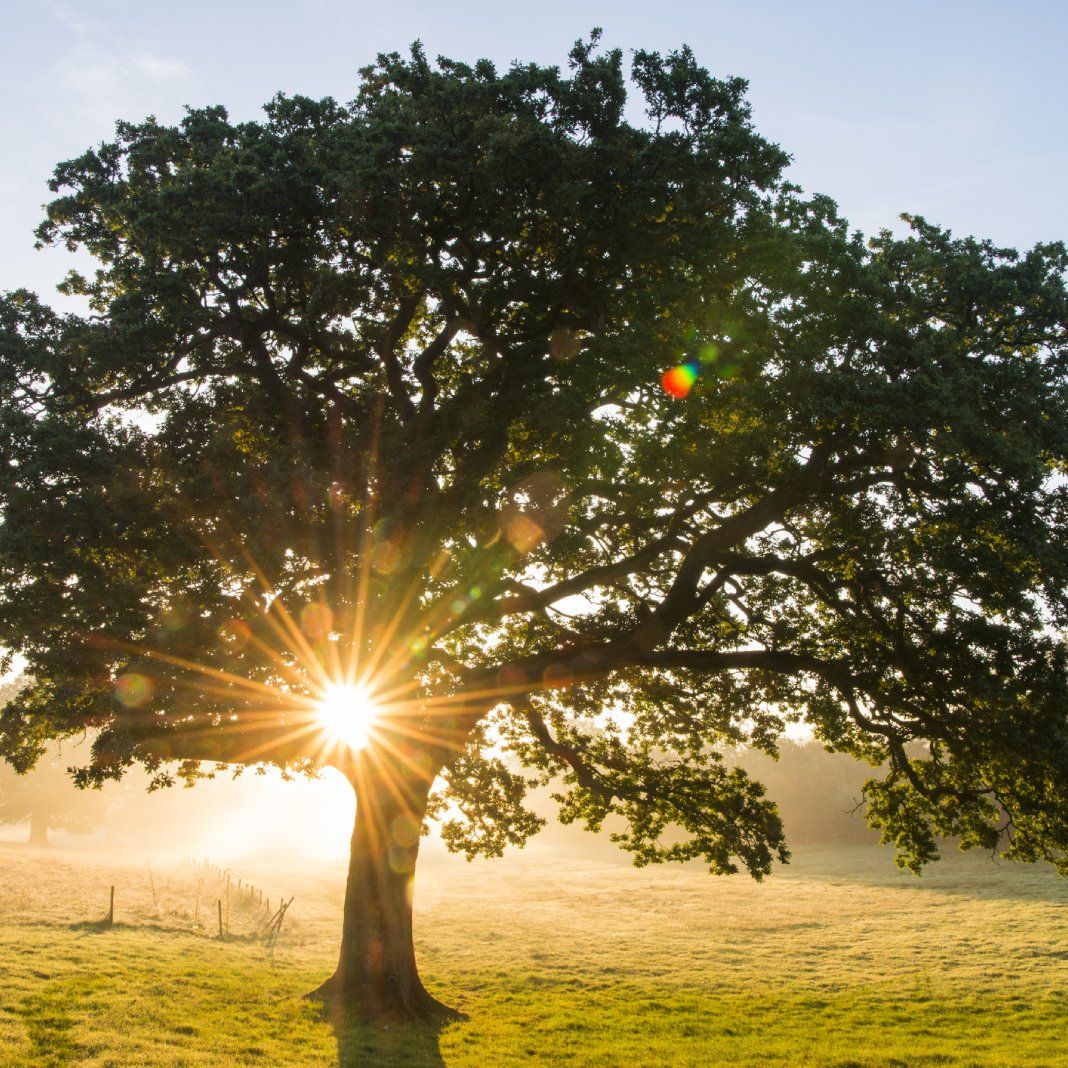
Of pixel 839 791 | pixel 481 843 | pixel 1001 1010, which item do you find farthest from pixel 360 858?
pixel 839 791

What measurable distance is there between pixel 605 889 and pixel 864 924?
21.4m

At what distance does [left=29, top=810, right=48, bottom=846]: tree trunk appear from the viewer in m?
84.6

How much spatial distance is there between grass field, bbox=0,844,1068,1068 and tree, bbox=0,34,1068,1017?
346cm

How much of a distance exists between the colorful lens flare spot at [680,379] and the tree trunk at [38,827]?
3774 inches

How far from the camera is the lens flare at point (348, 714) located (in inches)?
618

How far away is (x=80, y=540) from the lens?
513 inches

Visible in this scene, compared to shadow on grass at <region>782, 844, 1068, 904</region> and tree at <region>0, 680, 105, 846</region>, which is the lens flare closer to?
shadow on grass at <region>782, 844, 1068, 904</region>

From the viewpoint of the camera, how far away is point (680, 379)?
1397cm

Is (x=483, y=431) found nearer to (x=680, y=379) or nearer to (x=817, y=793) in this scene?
(x=680, y=379)

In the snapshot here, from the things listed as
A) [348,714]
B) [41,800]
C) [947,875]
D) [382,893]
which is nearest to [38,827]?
[41,800]

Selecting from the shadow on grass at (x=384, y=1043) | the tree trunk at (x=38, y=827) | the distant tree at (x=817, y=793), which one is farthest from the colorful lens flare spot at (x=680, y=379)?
the tree trunk at (x=38, y=827)

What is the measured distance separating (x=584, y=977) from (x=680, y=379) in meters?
20.2

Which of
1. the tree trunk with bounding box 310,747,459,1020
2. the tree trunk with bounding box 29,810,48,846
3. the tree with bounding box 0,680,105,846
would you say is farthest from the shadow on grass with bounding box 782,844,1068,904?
the tree trunk with bounding box 29,810,48,846

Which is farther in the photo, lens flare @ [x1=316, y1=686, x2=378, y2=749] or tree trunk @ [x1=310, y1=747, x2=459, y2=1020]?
tree trunk @ [x1=310, y1=747, x2=459, y2=1020]
